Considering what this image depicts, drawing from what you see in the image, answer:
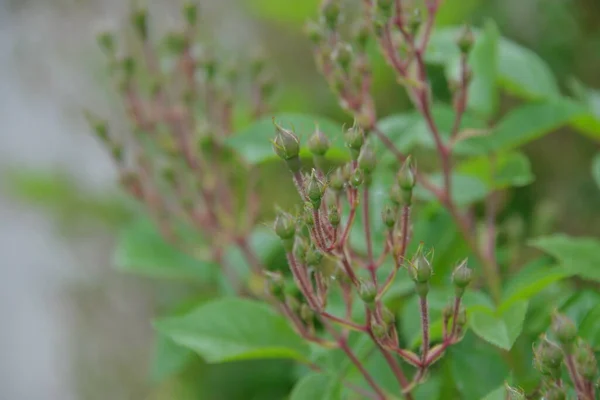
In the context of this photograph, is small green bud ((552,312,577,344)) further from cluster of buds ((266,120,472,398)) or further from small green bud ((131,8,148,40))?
small green bud ((131,8,148,40))

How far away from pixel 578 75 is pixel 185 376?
2.37 feet

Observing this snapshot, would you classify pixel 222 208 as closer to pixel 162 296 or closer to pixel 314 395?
pixel 314 395

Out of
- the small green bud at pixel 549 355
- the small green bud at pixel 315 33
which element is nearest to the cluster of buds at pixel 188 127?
the small green bud at pixel 315 33

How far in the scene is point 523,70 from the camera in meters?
0.57

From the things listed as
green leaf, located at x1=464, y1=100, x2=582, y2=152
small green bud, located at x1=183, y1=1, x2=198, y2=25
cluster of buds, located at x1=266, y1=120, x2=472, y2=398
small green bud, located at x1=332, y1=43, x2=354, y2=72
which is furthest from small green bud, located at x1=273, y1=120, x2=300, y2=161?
small green bud, located at x1=183, y1=1, x2=198, y2=25

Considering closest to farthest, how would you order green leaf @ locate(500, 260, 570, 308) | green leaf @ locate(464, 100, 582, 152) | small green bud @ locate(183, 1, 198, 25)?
1. green leaf @ locate(500, 260, 570, 308)
2. green leaf @ locate(464, 100, 582, 152)
3. small green bud @ locate(183, 1, 198, 25)

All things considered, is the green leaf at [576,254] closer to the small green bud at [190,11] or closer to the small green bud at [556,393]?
the small green bud at [556,393]

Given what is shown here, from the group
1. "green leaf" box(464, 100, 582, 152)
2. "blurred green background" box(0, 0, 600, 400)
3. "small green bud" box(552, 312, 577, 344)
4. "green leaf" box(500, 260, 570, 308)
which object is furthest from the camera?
"blurred green background" box(0, 0, 600, 400)

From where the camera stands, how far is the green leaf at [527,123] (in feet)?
1.66

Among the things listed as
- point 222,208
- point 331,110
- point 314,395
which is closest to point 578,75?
point 331,110

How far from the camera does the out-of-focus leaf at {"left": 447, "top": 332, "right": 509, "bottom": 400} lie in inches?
17.4

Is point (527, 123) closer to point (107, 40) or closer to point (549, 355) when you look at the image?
point (549, 355)

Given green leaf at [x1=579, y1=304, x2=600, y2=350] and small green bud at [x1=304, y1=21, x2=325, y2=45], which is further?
small green bud at [x1=304, y1=21, x2=325, y2=45]

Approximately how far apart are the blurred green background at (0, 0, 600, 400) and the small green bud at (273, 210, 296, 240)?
0.34 meters
